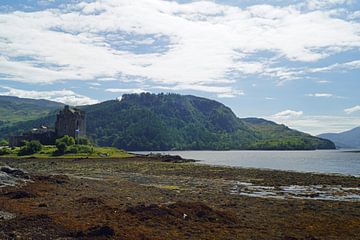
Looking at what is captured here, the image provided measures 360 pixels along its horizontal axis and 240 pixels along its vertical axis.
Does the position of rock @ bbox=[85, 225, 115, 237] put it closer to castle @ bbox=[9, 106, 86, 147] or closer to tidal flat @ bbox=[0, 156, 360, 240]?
tidal flat @ bbox=[0, 156, 360, 240]

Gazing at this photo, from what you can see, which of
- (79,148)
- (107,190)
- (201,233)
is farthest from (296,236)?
(79,148)

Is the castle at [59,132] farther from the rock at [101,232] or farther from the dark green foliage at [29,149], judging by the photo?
the rock at [101,232]

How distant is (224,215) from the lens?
83.6ft

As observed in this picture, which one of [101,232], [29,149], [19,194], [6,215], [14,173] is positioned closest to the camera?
[101,232]

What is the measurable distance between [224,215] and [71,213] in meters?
10.1

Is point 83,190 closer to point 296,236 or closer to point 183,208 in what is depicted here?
point 183,208

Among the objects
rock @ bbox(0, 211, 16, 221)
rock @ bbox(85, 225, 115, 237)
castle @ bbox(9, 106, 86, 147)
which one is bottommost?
rock @ bbox(0, 211, 16, 221)

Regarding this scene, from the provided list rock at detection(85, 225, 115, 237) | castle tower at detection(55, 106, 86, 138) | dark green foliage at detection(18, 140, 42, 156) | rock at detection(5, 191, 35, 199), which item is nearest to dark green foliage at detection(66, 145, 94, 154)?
dark green foliage at detection(18, 140, 42, 156)

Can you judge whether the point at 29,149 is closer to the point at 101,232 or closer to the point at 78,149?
the point at 78,149

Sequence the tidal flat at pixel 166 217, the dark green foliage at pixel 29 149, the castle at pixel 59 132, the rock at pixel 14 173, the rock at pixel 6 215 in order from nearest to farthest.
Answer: the tidal flat at pixel 166 217 → the rock at pixel 6 215 → the rock at pixel 14 173 → the dark green foliage at pixel 29 149 → the castle at pixel 59 132

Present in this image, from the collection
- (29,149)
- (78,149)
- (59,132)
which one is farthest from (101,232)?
(59,132)

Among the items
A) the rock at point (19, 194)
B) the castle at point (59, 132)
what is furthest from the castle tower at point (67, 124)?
the rock at point (19, 194)

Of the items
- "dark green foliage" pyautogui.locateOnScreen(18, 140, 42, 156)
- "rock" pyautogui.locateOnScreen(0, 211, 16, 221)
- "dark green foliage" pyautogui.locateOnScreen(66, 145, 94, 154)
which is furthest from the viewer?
"dark green foliage" pyautogui.locateOnScreen(66, 145, 94, 154)

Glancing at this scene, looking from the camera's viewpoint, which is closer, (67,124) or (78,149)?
(78,149)
